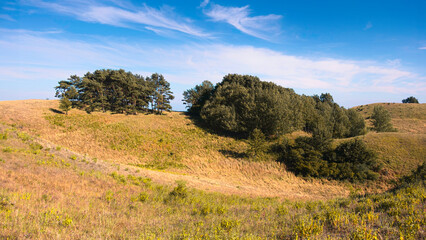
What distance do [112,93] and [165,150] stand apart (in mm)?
40787

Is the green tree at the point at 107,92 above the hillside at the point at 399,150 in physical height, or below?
above

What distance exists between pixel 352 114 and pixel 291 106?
2831cm

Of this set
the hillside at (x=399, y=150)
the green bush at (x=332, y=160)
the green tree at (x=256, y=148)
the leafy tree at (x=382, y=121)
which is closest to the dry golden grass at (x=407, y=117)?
the leafy tree at (x=382, y=121)

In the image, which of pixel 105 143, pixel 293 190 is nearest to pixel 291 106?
pixel 293 190

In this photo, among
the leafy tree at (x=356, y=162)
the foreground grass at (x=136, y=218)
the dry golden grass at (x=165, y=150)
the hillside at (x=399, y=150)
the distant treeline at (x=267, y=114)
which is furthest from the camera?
the distant treeline at (x=267, y=114)

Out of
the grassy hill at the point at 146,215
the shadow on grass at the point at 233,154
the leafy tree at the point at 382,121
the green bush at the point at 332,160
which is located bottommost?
the shadow on grass at the point at 233,154

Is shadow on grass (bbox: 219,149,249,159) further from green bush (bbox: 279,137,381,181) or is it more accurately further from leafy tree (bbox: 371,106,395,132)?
leafy tree (bbox: 371,106,395,132)

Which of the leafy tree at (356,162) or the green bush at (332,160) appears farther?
the green bush at (332,160)

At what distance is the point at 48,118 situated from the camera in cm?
4072

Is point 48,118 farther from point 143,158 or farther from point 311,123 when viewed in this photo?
point 311,123

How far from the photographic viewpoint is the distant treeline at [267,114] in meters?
44.8

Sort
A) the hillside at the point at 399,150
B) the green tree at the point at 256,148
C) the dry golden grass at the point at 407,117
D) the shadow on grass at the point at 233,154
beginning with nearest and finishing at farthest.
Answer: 1. the hillside at the point at 399,150
2. the green tree at the point at 256,148
3. the shadow on grass at the point at 233,154
4. the dry golden grass at the point at 407,117

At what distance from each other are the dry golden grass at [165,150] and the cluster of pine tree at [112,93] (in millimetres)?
9033

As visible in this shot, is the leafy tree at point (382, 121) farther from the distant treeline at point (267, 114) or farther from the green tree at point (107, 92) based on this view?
the green tree at point (107, 92)
